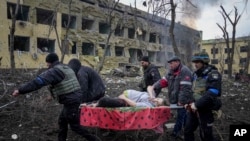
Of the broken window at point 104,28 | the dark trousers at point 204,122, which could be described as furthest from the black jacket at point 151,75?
the broken window at point 104,28

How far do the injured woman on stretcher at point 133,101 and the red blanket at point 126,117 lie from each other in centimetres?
20

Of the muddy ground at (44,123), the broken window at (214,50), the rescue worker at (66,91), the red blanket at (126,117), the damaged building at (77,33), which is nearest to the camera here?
the rescue worker at (66,91)

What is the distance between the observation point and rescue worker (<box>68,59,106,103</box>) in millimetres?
5332

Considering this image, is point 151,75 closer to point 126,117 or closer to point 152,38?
point 126,117

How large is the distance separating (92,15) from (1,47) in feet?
37.6

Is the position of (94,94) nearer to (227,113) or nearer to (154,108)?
(154,108)

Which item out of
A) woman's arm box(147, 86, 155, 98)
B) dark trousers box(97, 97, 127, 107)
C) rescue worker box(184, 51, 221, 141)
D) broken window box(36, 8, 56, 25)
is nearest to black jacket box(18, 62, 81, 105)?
dark trousers box(97, 97, 127, 107)

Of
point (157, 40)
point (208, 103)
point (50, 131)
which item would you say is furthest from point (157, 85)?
point (157, 40)

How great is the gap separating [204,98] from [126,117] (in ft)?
5.04

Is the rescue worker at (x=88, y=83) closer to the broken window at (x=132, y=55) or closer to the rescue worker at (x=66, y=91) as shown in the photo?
the rescue worker at (x=66, y=91)

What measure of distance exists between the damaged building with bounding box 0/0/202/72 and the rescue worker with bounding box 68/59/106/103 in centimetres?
998

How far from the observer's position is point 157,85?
5.88m

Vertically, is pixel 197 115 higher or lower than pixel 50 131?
higher

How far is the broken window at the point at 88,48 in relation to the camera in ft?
98.8
